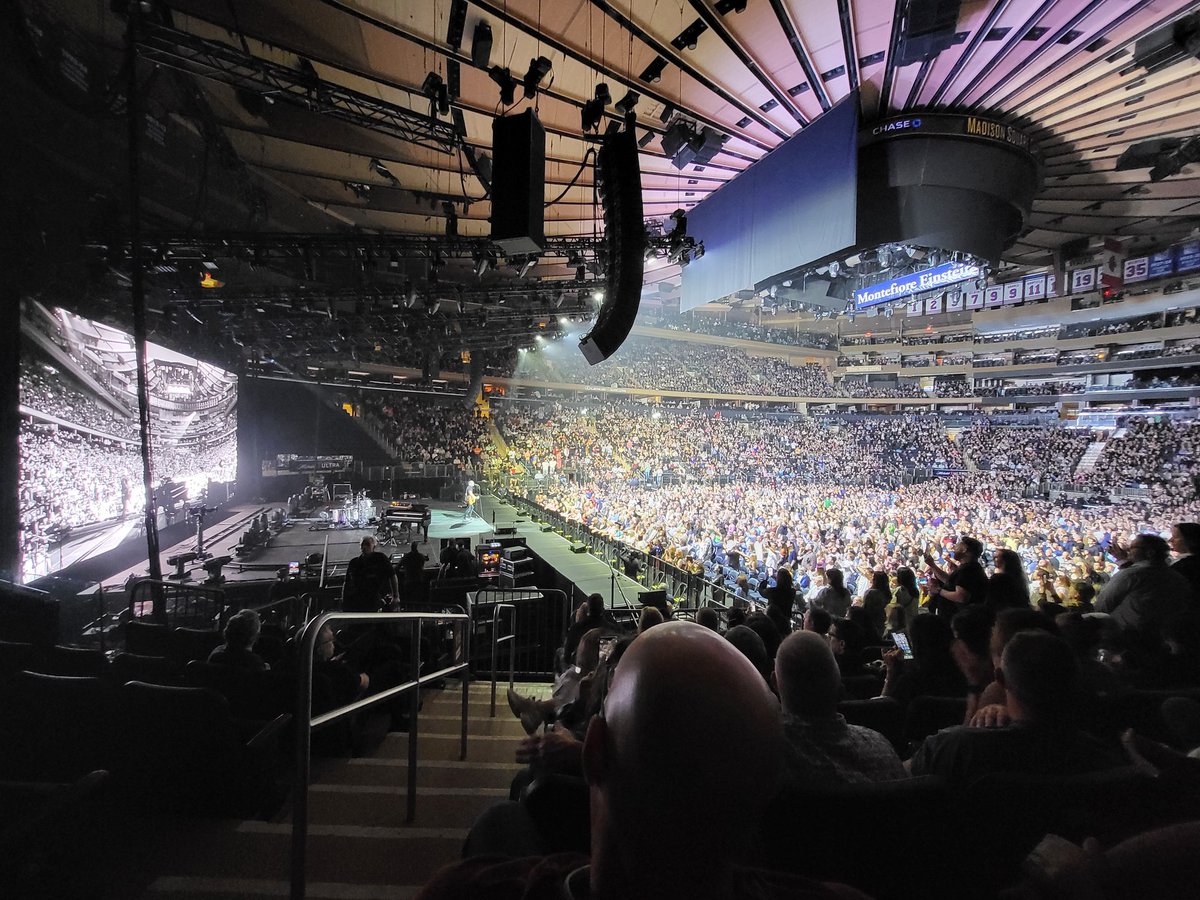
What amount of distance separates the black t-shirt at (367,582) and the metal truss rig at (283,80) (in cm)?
515

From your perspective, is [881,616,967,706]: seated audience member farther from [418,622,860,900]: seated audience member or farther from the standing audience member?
the standing audience member

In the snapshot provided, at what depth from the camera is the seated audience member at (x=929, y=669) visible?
2.78 meters

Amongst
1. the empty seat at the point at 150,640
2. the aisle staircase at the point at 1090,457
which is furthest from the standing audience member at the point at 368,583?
the aisle staircase at the point at 1090,457

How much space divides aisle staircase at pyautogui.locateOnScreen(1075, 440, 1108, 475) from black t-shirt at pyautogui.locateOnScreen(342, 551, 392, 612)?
3550 cm

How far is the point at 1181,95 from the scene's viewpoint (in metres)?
5.00

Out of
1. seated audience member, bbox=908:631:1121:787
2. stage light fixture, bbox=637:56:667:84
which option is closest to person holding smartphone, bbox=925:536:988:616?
seated audience member, bbox=908:631:1121:787

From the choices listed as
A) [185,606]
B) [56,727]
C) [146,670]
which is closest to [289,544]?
[185,606]

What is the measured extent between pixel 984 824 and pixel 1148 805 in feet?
1.43

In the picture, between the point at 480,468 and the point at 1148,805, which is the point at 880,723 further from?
the point at 480,468

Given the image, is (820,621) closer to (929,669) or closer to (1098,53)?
(929,669)

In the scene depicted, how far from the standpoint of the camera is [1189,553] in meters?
4.16

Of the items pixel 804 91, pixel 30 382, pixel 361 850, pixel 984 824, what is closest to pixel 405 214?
pixel 30 382

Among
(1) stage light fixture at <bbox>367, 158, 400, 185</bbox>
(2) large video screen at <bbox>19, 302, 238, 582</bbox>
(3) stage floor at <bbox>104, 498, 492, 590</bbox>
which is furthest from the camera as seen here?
(3) stage floor at <bbox>104, 498, 492, 590</bbox>

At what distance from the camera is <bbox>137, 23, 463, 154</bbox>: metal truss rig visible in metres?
5.11
